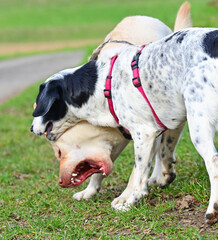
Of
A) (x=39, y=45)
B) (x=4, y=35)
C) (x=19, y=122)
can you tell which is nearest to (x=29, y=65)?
(x=19, y=122)

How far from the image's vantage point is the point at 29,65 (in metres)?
23.7

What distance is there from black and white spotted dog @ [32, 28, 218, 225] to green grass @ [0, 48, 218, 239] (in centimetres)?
22

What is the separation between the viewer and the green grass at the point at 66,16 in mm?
46625

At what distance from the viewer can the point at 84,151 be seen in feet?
14.6

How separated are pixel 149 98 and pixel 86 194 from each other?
4.22ft

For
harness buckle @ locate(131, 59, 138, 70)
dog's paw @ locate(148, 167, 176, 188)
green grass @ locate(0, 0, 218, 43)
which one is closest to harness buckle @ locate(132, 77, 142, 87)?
harness buckle @ locate(131, 59, 138, 70)

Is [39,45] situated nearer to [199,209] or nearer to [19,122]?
[19,122]

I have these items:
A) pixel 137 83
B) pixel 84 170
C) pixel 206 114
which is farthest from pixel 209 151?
pixel 84 170

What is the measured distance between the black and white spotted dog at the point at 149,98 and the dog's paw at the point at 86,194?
1.63 ft

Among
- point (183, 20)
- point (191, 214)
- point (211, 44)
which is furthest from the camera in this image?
point (183, 20)

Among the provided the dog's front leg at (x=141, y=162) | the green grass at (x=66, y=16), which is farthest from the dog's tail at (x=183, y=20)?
the green grass at (x=66, y=16)

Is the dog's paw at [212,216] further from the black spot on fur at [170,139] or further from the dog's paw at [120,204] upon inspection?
the black spot on fur at [170,139]

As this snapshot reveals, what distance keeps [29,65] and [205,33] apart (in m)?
20.7

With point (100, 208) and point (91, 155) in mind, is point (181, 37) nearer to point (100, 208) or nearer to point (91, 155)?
point (91, 155)
